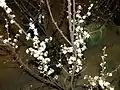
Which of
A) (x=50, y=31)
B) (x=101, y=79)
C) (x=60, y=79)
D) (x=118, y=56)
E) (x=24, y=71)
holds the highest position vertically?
(x=50, y=31)

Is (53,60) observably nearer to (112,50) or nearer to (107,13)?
(112,50)

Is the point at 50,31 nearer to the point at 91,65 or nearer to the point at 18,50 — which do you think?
the point at 18,50

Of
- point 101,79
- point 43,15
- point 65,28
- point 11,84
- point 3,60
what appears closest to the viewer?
point 101,79

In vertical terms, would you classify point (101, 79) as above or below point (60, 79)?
below

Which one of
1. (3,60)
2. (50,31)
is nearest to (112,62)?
(50,31)

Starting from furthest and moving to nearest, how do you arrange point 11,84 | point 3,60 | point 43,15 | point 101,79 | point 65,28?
point 65,28 → point 3,60 → point 11,84 → point 43,15 → point 101,79

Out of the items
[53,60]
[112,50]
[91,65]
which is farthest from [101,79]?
[112,50]

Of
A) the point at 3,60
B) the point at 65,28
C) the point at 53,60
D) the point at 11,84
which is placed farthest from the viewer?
the point at 65,28

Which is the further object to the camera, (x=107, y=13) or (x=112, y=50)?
(x=107, y=13)

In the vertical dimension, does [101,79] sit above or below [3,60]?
below
